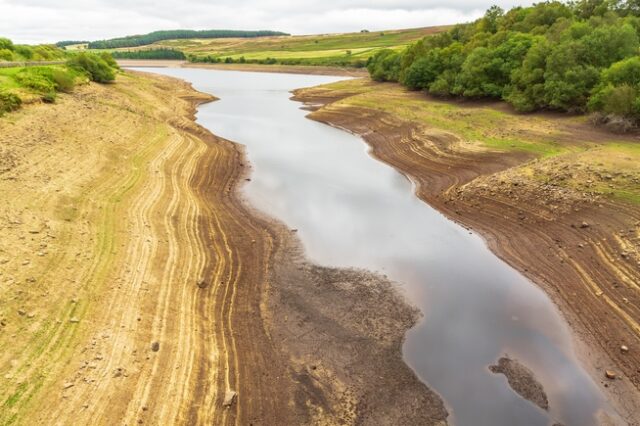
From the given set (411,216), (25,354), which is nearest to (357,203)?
(411,216)

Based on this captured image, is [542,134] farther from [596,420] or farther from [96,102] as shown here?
[96,102]

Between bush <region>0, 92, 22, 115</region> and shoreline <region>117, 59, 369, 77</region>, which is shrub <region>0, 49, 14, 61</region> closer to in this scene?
bush <region>0, 92, 22, 115</region>

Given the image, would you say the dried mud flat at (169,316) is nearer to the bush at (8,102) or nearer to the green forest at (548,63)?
the bush at (8,102)

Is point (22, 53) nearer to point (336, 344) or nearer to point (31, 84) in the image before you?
point (31, 84)

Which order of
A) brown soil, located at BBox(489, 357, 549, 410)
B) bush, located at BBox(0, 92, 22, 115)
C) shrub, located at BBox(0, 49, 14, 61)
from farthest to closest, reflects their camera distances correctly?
1. shrub, located at BBox(0, 49, 14, 61)
2. bush, located at BBox(0, 92, 22, 115)
3. brown soil, located at BBox(489, 357, 549, 410)

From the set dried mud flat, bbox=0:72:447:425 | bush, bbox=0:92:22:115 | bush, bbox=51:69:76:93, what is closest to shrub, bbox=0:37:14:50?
bush, bbox=51:69:76:93

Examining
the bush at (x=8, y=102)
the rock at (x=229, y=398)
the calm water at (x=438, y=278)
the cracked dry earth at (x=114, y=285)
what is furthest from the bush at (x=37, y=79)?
the rock at (x=229, y=398)
